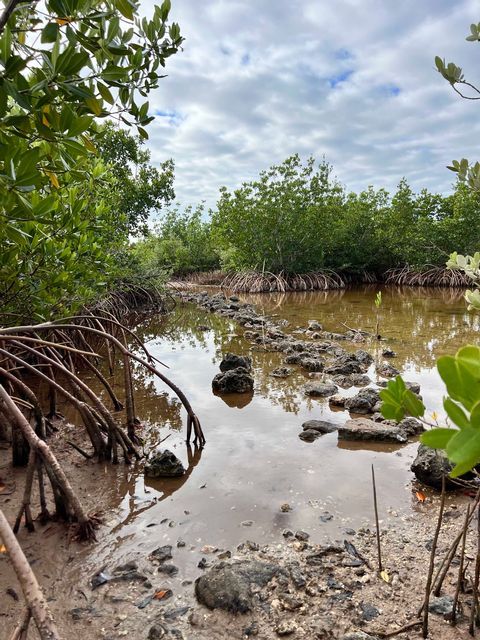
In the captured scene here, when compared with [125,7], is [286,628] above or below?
below

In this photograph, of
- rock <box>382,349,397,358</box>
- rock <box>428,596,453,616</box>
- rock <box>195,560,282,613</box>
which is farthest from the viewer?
rock <box>382,349,397,358</box>

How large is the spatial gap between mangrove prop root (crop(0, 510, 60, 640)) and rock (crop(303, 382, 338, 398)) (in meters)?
5.05

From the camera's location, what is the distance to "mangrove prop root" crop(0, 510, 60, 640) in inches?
44.0

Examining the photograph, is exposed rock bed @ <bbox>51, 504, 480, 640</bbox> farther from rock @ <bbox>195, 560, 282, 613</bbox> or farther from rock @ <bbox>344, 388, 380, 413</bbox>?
rock @ <bbox>344, 388, 380, 413</bbox>

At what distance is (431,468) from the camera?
3561 mm

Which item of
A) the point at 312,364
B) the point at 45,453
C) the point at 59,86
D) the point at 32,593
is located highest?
the point at 59,86

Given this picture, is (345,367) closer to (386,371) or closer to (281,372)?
(386,371)

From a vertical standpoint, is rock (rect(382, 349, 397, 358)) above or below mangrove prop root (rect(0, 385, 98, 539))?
below

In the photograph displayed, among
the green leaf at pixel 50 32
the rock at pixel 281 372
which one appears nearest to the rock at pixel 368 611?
the green leaf at pixel 50 32

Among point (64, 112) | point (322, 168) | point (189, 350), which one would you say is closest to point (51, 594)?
point (64, 112)

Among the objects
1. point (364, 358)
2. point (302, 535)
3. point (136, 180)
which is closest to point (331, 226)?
point (136, 180)

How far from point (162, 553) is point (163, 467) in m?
1.07

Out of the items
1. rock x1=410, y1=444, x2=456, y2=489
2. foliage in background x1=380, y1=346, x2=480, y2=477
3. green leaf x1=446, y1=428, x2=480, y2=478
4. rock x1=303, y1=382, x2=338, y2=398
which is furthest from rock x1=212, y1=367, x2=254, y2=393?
green leaf x1=446, y1=428, x2=480, y2=478

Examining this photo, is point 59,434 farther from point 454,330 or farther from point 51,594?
point 454,330
